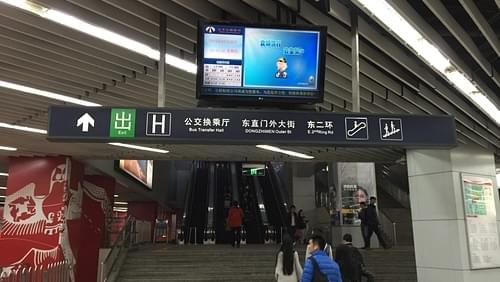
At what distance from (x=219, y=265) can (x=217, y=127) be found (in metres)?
7.48

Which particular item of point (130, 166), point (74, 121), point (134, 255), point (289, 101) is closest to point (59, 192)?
point (134, 255)

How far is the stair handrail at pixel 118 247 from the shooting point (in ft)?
32.7

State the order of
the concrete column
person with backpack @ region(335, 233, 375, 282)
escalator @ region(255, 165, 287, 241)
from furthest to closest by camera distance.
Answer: escalator @ region(255, 165, 287, 241), the concrete column, person with backpack @ region(335, 233, 375, 282)

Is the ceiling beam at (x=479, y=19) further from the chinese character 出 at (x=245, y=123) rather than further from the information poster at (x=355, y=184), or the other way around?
the information poster at (x=355, y=184)

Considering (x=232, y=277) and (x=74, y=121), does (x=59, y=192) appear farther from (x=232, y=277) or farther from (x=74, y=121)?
(x=74, y=121)

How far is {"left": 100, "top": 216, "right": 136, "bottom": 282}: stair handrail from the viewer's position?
998cm

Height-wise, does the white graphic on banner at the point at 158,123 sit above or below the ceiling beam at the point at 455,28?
below

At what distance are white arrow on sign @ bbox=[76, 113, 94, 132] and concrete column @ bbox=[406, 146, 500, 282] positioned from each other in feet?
19.4

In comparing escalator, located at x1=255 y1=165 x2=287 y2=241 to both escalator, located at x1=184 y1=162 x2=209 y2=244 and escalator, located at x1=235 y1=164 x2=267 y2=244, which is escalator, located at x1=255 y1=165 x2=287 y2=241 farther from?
escalator, located at x1=184 y1=162 x2=209 y2=244

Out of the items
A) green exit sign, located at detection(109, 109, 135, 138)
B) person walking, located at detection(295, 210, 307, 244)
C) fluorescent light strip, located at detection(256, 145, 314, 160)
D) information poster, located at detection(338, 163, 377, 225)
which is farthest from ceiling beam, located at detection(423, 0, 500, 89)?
information poster, located at detection(338, 163, 377, 225)

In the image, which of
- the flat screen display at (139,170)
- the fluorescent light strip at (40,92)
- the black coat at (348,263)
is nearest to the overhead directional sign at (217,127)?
the fluorescent light strip at (40,92)

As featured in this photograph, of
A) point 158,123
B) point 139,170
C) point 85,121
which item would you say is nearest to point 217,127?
point 158,123

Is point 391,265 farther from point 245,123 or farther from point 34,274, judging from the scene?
point 245,123

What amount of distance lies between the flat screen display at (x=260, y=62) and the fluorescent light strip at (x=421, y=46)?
525mm
